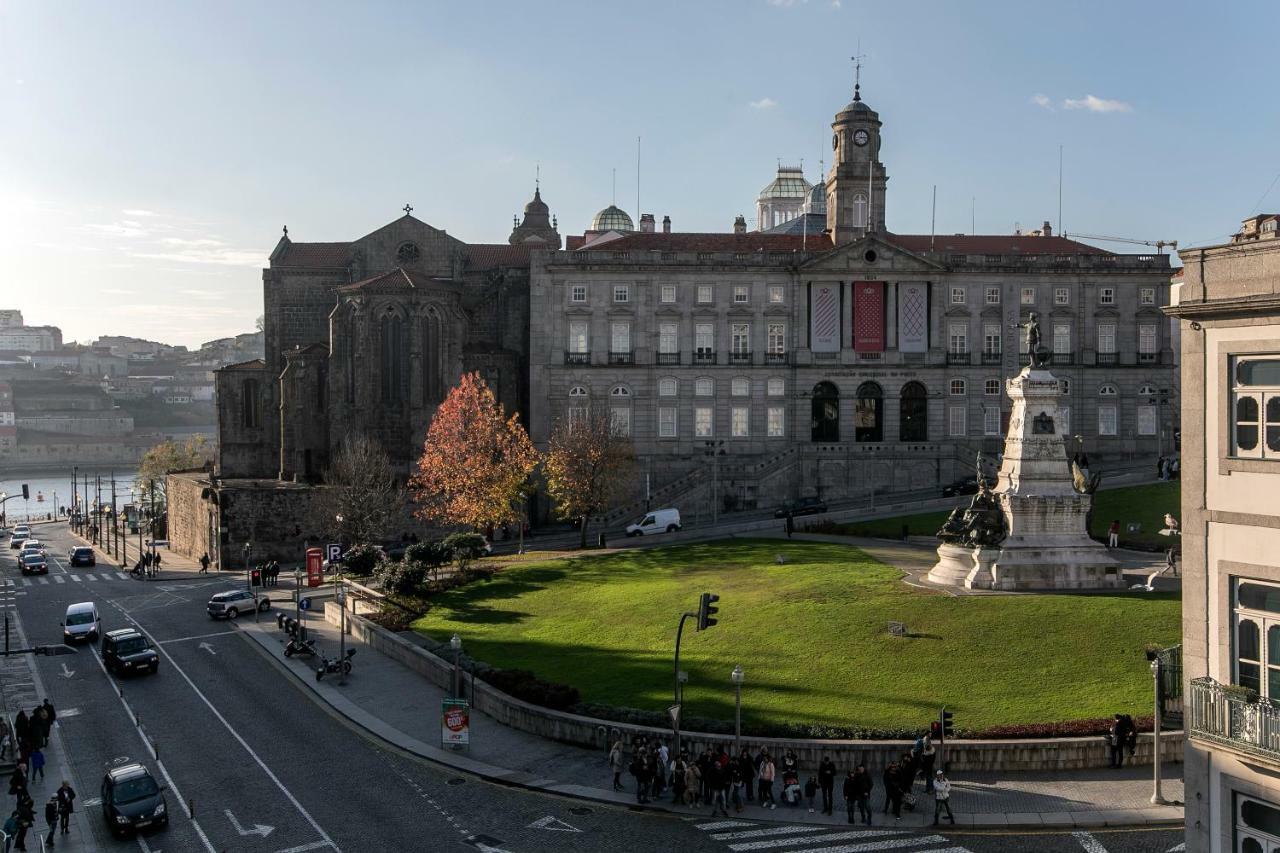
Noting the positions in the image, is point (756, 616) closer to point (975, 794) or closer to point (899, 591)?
point (899, 591)

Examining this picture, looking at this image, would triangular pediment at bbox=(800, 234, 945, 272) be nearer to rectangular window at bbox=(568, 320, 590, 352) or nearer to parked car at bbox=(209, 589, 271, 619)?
rectangular window at bbox=(568, 320, 590, 352)

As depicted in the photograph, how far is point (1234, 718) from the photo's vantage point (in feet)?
56.3

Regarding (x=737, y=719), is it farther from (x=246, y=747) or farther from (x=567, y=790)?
(x=246, y=747)

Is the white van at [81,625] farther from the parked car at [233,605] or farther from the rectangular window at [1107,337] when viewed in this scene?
the rectangular window at [1107,337]

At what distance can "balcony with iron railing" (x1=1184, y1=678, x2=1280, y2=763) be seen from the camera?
16.6 metres

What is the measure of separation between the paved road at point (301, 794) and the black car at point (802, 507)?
34838mm

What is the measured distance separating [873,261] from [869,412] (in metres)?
10.4

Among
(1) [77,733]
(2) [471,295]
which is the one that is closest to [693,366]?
(2) [471,295]

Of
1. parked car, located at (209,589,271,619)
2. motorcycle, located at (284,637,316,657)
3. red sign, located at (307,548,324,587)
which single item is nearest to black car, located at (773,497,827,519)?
red sign, located at (307,548,324,587)

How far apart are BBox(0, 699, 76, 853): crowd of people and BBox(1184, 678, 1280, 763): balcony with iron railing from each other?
24738mm

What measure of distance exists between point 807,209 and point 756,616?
11225 cm

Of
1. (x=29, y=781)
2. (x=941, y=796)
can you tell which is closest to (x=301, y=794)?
(x=29, y=781)

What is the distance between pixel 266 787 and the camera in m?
31.1

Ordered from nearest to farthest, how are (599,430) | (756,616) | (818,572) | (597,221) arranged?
(756,616) < (818,572) < (599,430) < (597,221)
